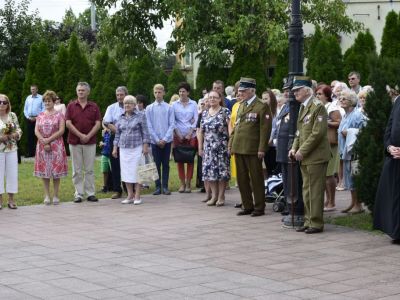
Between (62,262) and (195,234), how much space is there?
236 cm

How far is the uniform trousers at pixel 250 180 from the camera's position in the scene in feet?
43.5

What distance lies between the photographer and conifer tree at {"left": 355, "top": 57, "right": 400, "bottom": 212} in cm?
1162

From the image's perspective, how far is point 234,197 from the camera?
51.9 feet

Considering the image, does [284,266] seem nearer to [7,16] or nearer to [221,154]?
[221,154]

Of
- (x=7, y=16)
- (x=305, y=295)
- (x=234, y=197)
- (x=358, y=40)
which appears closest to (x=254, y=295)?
(x=305, y=295)

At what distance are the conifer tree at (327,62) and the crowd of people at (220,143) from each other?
9.57m

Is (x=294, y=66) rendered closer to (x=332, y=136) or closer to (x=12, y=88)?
(x=332, y=136)

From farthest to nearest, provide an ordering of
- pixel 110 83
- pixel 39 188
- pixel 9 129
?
pixel 110 83 → pixel 39 188 → pixel 9 129

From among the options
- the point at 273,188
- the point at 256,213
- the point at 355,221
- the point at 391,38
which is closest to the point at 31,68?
the point at 391,38

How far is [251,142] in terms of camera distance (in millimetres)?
13273

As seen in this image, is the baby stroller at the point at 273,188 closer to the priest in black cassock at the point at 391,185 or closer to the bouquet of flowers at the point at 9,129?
the priest in black cassock at the point at 391,185

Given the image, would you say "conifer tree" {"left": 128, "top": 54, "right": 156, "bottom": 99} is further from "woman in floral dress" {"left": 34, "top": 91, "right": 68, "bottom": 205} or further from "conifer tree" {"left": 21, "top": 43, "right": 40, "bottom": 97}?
"woman in floral dress" {"left": 34, "top": 91, "right": 68, "bottom": 205}

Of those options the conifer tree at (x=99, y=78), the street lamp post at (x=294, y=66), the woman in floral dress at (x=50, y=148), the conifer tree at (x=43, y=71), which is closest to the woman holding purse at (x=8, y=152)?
the woman in floral dress at (x=50, y=148)

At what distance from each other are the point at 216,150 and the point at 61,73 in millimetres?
15817
